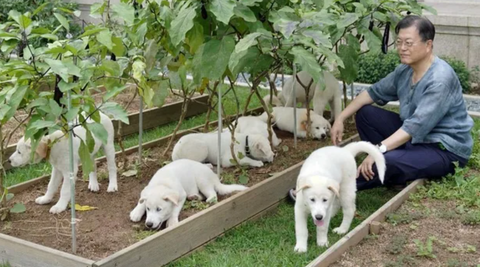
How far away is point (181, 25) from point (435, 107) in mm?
1970

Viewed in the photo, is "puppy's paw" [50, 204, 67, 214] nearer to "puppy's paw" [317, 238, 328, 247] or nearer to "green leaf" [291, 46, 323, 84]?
"puppy's paw" [317, 238, 328, 247]

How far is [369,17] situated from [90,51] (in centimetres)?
240

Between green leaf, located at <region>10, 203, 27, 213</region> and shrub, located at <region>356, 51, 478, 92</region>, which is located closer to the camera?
green leaf, located at <region>10, 203, 27, 213</region>

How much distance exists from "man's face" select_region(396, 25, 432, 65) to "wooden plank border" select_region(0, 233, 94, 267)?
107 inches

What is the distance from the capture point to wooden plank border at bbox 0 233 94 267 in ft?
13.0

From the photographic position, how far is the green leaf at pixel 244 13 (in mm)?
4613

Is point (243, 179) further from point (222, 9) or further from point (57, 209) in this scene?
point (222, 9)

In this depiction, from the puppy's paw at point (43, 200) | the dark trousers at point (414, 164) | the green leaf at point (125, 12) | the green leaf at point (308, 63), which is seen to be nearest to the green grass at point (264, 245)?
the dark trousers at point (414, 164)

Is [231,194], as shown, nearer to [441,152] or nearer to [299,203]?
[299,203]

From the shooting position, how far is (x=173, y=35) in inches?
177

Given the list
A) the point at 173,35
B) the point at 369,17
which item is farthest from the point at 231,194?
the point at 369,17

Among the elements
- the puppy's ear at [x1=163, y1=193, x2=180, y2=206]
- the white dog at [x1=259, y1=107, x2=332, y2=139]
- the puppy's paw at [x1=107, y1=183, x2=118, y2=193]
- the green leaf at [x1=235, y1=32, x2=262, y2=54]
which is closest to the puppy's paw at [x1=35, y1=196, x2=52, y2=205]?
the puppy's paw at [x1=107, y1=183, x2=118, y2=193]

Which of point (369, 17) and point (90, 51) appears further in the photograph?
point (369, 17)

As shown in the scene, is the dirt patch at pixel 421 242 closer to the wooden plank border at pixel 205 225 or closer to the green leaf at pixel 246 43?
the wooden plank border at pixel 205 225
